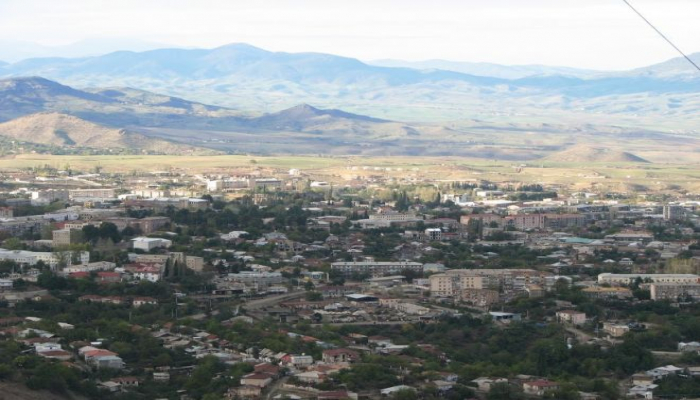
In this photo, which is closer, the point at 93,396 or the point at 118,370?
the point at 93,396

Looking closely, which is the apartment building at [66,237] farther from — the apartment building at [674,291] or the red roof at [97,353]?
the red roof at [97,353]

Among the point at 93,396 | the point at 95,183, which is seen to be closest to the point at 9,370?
the point at 93,396

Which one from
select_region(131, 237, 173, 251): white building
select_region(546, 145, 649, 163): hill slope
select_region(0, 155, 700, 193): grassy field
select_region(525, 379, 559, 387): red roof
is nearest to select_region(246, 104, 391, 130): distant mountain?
select_region(546, 145, 649, 163): hill slope

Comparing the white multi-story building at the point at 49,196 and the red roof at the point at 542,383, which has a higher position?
the red roof at the point at 542,383

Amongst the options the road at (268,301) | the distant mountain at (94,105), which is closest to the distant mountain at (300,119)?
the distant mountain at (94,105)

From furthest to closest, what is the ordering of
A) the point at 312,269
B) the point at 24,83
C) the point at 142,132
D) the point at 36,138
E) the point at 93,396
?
1. the point at 24,83
2. the point at 142,132
3. the point at 36,138
4. the point at 312,269
5. the point at 93,396

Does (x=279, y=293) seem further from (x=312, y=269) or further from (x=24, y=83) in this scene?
(x=24, y=83)

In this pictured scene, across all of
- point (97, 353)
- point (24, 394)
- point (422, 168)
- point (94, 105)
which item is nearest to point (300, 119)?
point (94, 105)
